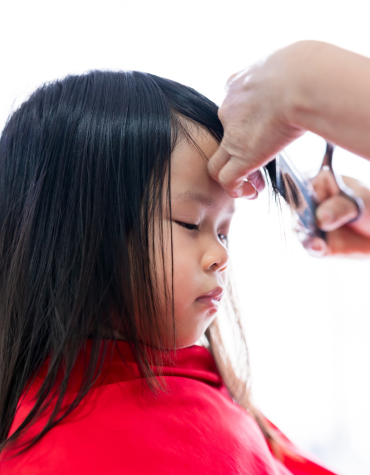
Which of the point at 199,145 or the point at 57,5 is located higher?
the point at 57,5

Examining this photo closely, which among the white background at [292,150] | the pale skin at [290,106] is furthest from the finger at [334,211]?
the white background at [292,150]

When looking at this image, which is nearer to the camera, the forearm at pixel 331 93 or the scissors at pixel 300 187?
the forearm at pixel 331 93

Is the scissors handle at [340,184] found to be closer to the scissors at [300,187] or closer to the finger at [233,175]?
the scissors at [300,187]

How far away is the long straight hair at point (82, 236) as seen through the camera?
0.55 metres

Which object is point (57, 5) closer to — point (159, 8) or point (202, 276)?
point (159, 8)

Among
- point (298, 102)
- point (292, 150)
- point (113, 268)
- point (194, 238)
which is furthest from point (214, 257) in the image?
point (292, 150)

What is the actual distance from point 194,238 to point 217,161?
11 cm

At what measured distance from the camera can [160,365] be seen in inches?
24.7

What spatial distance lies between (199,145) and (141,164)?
87 millimetres

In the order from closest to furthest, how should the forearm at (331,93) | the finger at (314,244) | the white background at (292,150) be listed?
1. the forearm at (331,93)
2. the finger at (314,244)
3. the white background at (292,150)

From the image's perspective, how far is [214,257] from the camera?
0.59 m

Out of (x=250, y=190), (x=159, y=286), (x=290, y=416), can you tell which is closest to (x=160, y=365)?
(x=159, y=286)

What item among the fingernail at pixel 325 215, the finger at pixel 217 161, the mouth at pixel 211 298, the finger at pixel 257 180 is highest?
the finger at pixel 217 161

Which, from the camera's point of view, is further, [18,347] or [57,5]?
[57,5]
